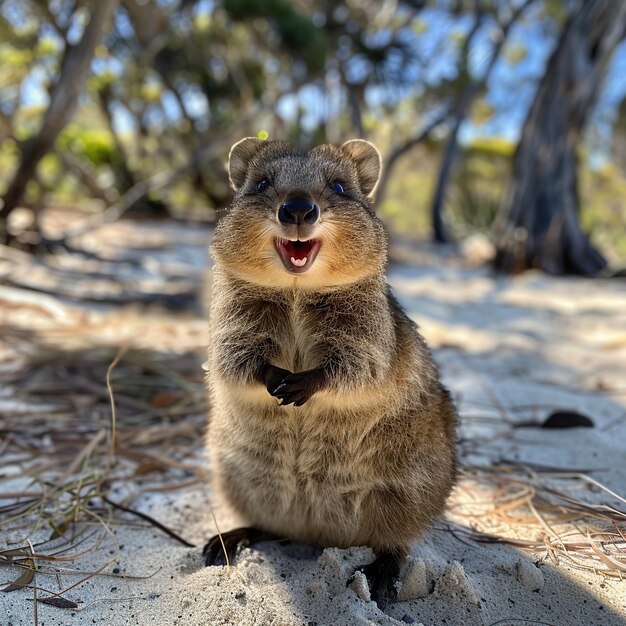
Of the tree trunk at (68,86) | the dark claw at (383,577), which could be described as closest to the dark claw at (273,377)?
the dark claw at (383,577)

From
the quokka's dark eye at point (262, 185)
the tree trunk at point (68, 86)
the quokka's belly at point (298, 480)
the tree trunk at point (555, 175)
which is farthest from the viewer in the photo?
the tree trunk at point (555, 175)

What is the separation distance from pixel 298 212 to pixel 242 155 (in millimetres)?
759

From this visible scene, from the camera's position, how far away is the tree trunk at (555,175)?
8.42 meters

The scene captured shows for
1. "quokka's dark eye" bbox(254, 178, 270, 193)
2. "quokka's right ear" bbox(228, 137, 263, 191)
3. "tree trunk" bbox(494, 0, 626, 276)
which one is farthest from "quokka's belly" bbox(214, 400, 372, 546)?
"tree trunk" bbox(494, 0, 626, 276)

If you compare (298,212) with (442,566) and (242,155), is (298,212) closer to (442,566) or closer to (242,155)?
(242,155)

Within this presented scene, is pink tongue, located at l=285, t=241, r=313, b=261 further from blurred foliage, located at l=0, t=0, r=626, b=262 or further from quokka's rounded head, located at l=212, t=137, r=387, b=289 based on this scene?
blurred foliage, located at l=0, t=0, r=626, b=262

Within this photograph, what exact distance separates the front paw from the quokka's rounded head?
31 cm

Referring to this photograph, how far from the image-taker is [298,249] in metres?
2.00

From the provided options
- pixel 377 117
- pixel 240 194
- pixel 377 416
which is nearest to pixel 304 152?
pixel 240 194

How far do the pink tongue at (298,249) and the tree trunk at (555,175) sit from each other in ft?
23.9

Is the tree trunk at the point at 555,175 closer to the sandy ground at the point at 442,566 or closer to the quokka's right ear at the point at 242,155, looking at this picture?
the sandy ground at the point at 442,566

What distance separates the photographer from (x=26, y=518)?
2.37 meters

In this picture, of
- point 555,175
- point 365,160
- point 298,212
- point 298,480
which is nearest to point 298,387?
point 298,480

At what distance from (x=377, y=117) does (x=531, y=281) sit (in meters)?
12.6
